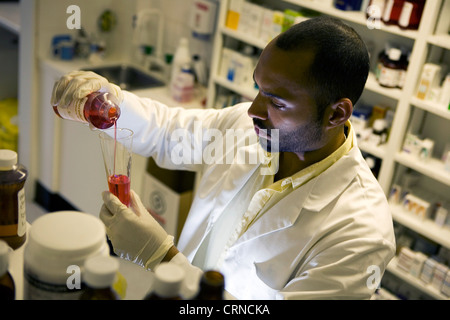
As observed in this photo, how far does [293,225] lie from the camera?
1392mm

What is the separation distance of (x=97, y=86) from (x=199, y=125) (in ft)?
1.28

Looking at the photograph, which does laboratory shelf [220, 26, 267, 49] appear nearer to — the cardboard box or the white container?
the cardboard box

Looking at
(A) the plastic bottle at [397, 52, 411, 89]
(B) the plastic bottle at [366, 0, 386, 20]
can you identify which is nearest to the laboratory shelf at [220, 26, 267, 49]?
(B) the plastic bottle at [366, 0, 386, 20]

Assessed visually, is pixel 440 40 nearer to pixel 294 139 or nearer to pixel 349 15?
pixel 349 15

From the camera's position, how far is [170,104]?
3.02 m

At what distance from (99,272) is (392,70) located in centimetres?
200

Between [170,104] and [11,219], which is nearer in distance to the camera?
[11,219]

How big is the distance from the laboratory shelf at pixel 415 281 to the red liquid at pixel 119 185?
1754 millimetres

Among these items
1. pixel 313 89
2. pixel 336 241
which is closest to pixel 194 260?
pixel 336 241

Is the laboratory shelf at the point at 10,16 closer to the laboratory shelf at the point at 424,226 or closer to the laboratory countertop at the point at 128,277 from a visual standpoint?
the laboratory shelf at the point at 424,226

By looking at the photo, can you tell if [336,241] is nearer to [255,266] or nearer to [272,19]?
[255,266]

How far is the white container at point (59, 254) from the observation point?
683 mm

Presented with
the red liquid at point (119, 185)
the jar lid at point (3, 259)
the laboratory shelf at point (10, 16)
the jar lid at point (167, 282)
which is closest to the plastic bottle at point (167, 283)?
the jar lid at point (167, 282)
